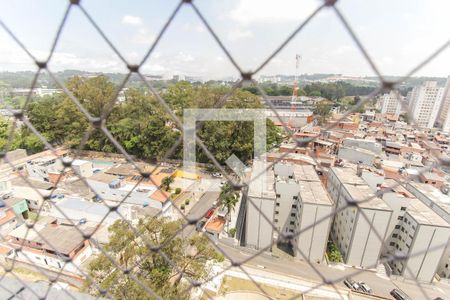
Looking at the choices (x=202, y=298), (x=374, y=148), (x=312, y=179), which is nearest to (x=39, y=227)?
(x=202, y=298)

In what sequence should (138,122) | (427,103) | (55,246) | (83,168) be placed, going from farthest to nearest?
(427,103)
(138,122)
(83,168)
(55,246)

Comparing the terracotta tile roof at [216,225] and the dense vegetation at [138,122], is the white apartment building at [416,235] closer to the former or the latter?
the terracotta tile roof at [216,225]

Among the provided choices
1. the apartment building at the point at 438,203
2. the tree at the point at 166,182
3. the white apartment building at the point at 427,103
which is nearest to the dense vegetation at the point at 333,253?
the apartment building at the point at 438,203

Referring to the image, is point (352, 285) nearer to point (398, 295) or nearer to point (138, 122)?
point (398, 295)

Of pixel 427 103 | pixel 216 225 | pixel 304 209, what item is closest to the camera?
pixel 304 209

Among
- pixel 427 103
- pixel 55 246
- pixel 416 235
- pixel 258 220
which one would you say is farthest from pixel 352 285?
pixel 427 103

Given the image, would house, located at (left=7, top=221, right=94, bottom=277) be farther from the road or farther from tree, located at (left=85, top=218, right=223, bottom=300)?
the road

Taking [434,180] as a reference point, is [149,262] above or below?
above

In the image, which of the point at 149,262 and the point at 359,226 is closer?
the point at 149,262

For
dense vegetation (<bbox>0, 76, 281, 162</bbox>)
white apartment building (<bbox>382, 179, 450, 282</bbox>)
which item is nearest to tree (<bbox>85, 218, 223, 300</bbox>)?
white apartment building (<bbox>382, 179, 450, 282</bbox>)
